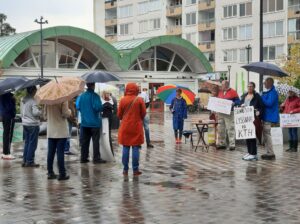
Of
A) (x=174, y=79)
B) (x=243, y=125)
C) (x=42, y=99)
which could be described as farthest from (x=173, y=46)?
(x=42, y=99)

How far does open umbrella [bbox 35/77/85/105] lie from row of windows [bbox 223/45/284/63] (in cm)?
4764

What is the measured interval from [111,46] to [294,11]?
2143 centimetres

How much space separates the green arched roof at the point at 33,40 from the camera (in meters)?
38.2

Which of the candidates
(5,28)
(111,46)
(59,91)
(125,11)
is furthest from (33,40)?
(5,28)

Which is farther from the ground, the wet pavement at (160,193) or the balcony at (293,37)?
the balcony at (293,37)

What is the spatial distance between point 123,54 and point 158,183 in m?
35.9

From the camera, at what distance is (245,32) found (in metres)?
61.0

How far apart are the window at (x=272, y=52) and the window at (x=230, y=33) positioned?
4592mm

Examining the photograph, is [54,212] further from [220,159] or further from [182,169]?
[220,159]

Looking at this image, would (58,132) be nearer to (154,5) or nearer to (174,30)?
(174,30)

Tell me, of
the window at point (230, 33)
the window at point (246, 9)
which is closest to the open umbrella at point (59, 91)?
the window at point (246, 9)

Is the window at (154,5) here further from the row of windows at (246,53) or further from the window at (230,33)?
the row of windows at (246,53)

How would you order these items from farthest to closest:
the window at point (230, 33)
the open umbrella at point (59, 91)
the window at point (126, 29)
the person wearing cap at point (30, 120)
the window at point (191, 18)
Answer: the window at point (126, 29)
the window at point (191, 18)
the window at point (230, 33)
the person wearing cap at point (30, 120)
the open umbrella at point (59, 91)

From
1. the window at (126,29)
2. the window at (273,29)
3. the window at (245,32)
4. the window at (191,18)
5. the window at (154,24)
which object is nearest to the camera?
the window at (273,29)
